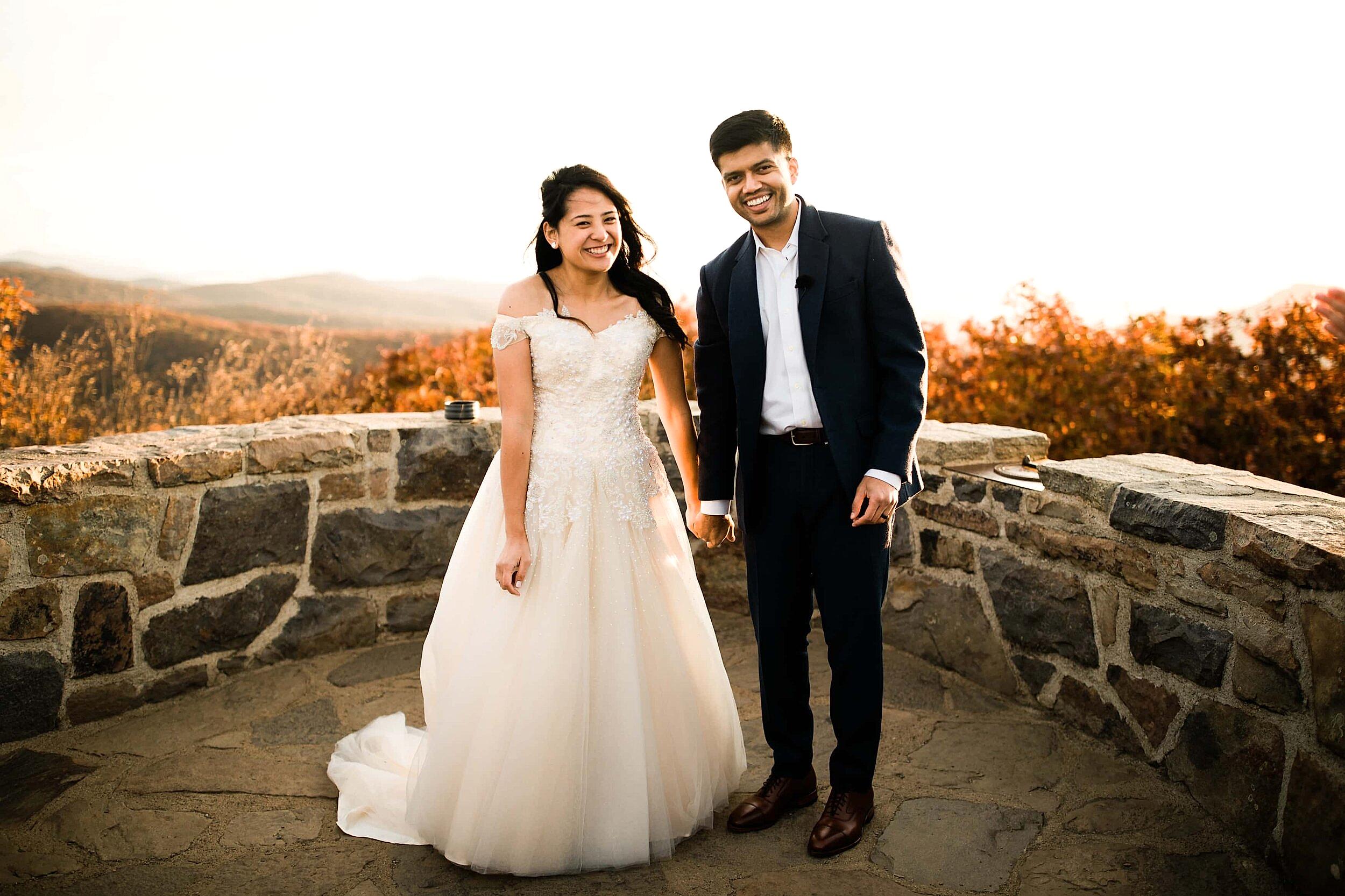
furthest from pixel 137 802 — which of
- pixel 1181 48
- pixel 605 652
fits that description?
pixel 1181 48

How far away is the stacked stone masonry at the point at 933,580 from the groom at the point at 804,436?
773 millimetres

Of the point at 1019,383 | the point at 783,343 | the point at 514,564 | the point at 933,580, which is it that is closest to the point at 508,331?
the point at 514,564

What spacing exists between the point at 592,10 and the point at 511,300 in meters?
5.17

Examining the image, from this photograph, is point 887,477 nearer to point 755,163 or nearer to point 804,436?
point 804,436

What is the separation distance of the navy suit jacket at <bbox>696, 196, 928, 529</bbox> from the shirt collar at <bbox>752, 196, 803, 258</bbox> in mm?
16

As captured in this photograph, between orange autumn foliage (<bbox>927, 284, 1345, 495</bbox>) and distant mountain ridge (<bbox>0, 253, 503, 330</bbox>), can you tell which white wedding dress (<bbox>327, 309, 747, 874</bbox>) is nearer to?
orange autumn foliage (<bbox>927, 284, 1345, 495</bbox>)

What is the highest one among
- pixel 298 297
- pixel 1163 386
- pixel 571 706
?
pixel 298 297

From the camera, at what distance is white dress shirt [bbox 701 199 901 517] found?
210 centimetres

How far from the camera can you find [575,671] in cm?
206

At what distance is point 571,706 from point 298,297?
7.44 m

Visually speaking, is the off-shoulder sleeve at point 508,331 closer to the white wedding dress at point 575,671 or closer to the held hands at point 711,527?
the white wedding dress at point 575,671

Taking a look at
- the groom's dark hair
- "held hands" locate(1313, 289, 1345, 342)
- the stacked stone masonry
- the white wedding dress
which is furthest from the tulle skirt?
"held hands" locate(1313, 289, 1345, 342)

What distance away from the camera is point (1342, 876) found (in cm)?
174

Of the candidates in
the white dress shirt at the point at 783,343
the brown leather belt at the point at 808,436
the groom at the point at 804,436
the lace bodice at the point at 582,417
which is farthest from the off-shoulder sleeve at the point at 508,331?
the brown leather belt at the point at 808,436
